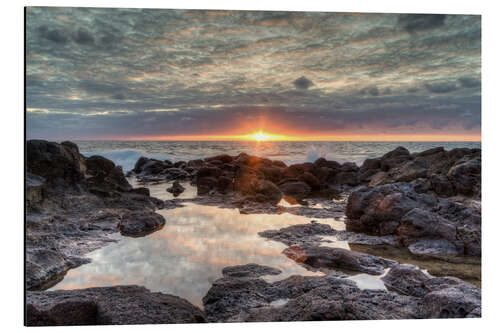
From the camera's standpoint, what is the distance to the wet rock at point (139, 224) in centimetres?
621

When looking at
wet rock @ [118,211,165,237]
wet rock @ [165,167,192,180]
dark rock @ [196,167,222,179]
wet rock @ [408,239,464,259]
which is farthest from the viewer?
wet rock @ [165,167,192,180]

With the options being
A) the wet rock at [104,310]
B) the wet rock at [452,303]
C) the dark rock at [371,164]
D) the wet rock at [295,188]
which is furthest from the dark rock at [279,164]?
the wet rock at [104,310]

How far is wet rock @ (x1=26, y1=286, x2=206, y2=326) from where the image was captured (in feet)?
10.6

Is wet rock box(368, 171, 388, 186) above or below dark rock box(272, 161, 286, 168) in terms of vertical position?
below

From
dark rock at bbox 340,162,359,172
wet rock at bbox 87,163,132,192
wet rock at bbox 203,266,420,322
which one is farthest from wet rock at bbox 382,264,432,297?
dark rock at bbox 340,162,359,172

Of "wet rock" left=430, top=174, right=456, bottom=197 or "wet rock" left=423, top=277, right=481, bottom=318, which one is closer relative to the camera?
"wet rock" left=423, top=277, right=481, bottom=318

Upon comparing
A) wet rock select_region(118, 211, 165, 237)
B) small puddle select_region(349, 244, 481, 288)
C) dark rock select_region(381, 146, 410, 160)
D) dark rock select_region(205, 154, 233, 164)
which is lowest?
small puddle select_region(349, 244, 481, 288)

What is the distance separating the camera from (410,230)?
19.6 ft

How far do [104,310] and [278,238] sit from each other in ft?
11.4

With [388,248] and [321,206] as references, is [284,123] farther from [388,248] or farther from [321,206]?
[321,206]

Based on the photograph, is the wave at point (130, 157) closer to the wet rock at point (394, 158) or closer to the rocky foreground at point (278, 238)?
the rocky foreground at point (278, 238)

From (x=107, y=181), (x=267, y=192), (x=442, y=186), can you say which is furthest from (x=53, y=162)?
(x=442, y=186)

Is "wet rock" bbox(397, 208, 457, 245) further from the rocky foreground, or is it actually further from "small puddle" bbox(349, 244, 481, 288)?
"small puddle" bbox(349, 244, 481, 288)
